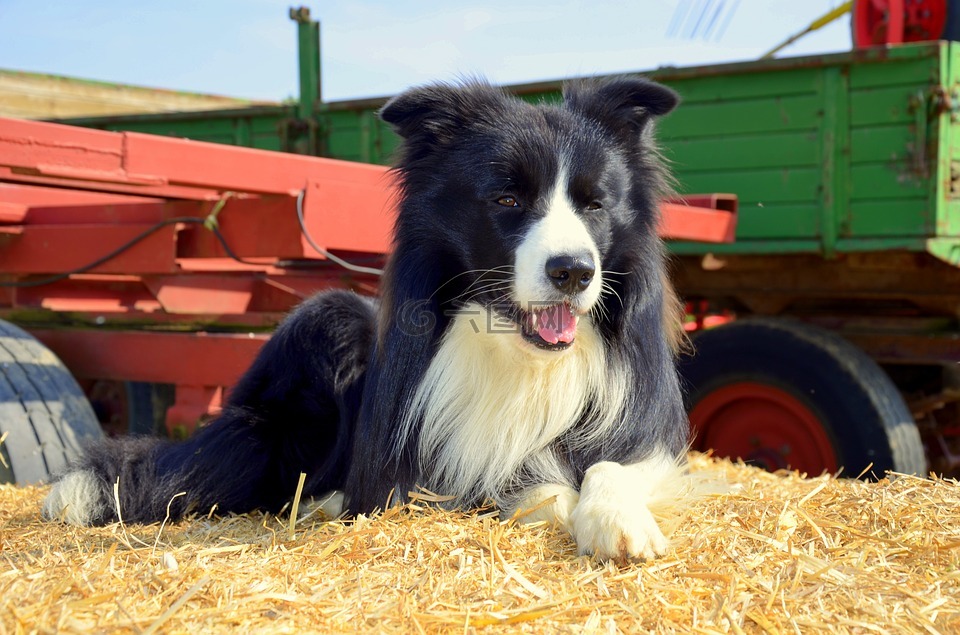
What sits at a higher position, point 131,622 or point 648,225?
point 648,225

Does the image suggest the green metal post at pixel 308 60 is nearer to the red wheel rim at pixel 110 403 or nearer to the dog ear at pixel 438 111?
the red wheel rim at pixel 110 403

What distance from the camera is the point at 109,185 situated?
3.66m

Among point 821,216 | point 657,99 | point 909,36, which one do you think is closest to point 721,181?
point 821,216

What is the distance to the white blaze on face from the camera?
262 centimetres

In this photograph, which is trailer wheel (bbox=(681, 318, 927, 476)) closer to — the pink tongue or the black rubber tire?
the pink tongue

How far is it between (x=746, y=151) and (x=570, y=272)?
9.90 ft

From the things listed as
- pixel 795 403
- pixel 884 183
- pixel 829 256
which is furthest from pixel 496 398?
pixel 884 183

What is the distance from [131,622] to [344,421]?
1626mm

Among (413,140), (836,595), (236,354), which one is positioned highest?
(413,140)

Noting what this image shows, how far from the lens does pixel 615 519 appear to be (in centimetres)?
231

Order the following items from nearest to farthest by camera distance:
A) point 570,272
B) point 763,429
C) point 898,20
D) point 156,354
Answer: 1. point 570,272
2. point 156,354
3. point 763,429
4. point 898,20

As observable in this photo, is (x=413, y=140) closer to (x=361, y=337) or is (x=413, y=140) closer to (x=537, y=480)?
(x=361, y=337)

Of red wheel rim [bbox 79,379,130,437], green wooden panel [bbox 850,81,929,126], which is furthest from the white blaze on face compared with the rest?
red wheel rim [bbox 79,379,130,437]

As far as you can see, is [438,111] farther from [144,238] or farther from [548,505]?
[144,238]
